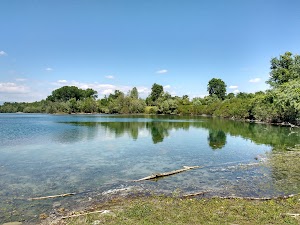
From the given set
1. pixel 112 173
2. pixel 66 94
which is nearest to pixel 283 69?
pixel 112 173

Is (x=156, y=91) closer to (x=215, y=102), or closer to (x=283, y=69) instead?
(x=215, y=102)

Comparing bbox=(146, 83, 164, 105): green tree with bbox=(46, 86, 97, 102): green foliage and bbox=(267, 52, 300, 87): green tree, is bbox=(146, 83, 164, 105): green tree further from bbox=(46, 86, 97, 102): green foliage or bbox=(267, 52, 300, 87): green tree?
bbox=(267, 52, 300, 87): green tree

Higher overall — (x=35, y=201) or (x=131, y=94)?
(x=131, y=94)

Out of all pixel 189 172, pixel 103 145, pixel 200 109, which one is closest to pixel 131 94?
pixel 200 109

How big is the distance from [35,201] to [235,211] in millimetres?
9941

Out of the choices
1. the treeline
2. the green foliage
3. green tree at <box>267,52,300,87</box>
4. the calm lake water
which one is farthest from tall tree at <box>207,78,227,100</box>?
the calm lake water

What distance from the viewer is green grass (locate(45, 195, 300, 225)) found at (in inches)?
381

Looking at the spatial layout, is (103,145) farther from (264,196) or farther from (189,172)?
(264,196)

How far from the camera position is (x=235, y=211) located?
10.7 metres

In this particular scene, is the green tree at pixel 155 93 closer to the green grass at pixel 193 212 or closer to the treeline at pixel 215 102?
the treeline at pixel 215 102

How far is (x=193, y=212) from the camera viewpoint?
34.9ft

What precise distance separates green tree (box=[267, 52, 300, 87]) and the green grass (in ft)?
210

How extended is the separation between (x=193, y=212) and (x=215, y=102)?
118714 millimetres

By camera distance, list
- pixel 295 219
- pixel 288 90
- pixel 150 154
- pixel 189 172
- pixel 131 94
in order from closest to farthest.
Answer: pixel 295 219, pixel 189 172, pixel 150 154, pixel 288 90, pixel 131 94
